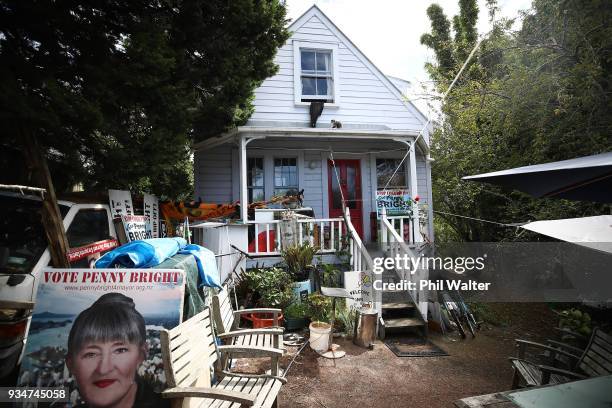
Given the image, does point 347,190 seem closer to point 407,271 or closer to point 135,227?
point 407,271

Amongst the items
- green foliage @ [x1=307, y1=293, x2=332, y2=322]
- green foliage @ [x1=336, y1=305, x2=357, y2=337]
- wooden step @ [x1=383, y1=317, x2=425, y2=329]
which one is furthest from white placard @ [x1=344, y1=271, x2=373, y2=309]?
wooden step @ [x1=383, y1=317, x2=425, y2=329]

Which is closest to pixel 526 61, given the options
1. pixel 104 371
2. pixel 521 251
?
pixel 521 251

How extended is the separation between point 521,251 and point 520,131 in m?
3.14

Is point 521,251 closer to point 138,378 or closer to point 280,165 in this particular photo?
point 280,165

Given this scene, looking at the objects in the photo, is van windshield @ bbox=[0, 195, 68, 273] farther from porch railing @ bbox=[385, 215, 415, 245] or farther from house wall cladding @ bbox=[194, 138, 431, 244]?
porch railing @ bbox=[385, 215, 415, 245]

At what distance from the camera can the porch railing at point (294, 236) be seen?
665 centimetres

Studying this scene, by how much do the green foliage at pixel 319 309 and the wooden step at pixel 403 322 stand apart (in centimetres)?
100

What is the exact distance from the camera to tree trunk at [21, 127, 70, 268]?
127 inches

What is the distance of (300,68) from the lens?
877 centimetres

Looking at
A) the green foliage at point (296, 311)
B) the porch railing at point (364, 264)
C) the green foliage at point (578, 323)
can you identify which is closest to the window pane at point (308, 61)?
the porch railing at point (364, 264)

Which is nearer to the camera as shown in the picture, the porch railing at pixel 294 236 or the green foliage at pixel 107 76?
the green foliage at pixel 107 76

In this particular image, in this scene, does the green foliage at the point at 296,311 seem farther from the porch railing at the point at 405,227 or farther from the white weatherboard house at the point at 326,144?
the white weatherboard house at the point at 326,144

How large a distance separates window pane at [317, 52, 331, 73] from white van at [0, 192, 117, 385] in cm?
679

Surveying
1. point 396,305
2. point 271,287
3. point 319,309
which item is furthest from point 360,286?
point 271,287
